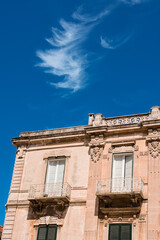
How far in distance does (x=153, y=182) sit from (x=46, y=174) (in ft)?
22.3

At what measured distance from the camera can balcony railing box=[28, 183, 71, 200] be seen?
920 inches

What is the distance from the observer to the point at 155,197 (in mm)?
21531

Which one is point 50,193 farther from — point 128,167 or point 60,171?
point 128,167

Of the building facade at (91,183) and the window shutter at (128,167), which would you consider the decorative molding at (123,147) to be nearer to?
the building facade at (91,183)

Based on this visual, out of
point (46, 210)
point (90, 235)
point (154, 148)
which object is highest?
point (154, 148)

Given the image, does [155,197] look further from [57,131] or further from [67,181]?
[57,131]

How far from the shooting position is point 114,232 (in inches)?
848

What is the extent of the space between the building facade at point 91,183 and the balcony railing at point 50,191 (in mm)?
17

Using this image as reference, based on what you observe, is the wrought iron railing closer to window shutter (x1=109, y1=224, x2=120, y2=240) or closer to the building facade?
the building facade

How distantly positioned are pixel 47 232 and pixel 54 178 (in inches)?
132

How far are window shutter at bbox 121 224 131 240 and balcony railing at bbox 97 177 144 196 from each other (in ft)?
6.00

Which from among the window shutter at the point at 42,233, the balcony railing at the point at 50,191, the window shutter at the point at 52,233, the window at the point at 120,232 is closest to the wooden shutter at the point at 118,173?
the window at the point at 120,232

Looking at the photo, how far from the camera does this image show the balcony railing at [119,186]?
21734 mm

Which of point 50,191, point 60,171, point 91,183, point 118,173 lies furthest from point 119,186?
point 50,191
